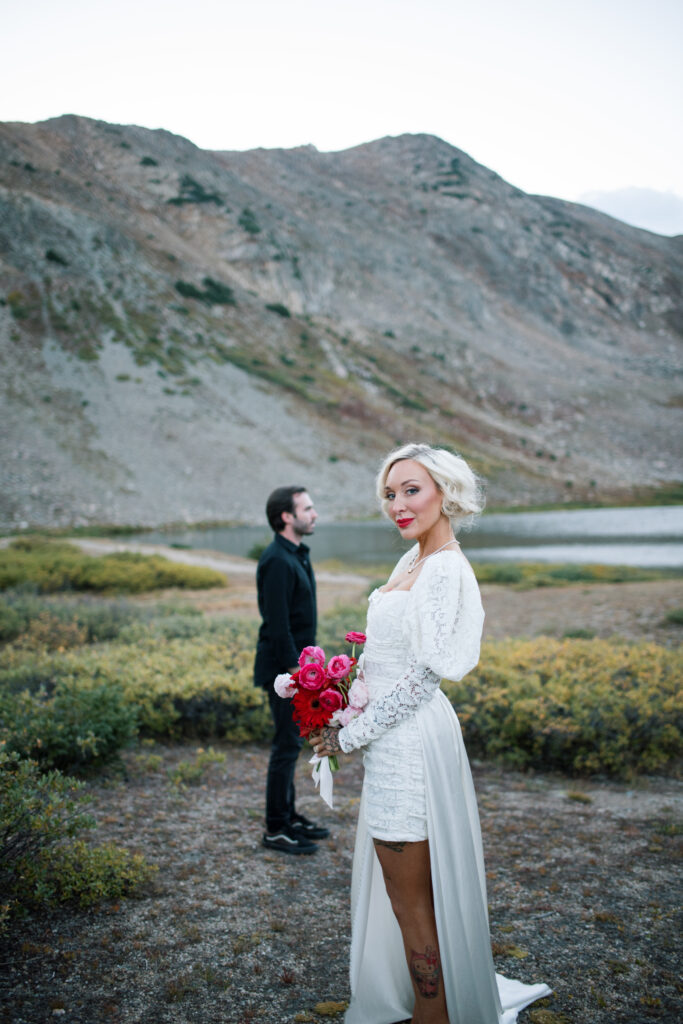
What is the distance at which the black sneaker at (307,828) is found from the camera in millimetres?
4484

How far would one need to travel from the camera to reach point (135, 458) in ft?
145

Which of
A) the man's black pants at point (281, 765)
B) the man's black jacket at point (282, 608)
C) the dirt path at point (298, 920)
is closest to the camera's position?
the dirt path at point (298, 920)

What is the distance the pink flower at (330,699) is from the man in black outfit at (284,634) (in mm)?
1639

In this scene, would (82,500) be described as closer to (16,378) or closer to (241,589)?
(16,378)

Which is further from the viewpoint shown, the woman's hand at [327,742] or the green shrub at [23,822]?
the green shrub at [23,822]

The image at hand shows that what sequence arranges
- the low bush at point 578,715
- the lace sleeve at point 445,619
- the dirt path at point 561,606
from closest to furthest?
the lace sleeve at point 445,619
the low bush at point 578,715
the dirt path at point 561,606

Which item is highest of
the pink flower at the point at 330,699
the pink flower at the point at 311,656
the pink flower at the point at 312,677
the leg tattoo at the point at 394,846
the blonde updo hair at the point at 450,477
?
the blonde updo hair at the point at 450,477

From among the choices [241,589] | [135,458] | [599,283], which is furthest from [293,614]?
[599,283]

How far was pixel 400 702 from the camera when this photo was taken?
95.8 inches

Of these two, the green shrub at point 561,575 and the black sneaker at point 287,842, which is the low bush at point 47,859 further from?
the green shrub at point 561,575

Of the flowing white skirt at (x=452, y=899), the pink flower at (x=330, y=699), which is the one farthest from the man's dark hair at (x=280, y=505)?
the flowing white skirt at (x=452, y=899)

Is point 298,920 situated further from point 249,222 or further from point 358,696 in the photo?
point 249,222

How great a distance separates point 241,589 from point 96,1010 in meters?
14.4

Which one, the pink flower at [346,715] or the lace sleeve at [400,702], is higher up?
the lace sleeve at [400,702]
